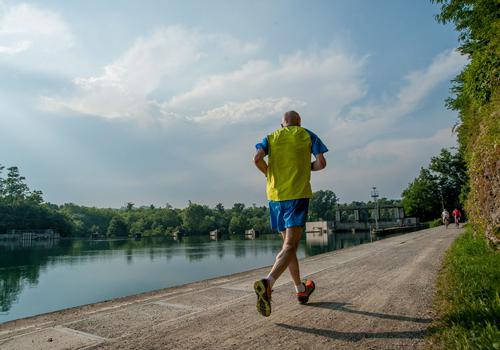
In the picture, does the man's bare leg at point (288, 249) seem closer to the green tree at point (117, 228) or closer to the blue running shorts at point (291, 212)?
the blue running shorts at point (291, 212)

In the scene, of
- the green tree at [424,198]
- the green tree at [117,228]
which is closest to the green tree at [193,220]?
the green tree at [117,228]

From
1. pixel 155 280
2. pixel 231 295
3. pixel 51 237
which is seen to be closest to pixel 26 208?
pixel 51 237

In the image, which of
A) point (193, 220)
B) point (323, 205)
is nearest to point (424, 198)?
point (193, 220)

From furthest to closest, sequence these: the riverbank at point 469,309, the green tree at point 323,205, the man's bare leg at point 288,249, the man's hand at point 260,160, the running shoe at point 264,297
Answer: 1. the green tree at point 323,205
2. the man's hand at point 260,160
3. the man's bare leg at point 288,249
4. the running shoe at point 264,297
5. the riverbank at point 469,309

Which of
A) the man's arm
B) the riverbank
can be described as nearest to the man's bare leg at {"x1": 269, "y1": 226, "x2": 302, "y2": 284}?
the man's arm

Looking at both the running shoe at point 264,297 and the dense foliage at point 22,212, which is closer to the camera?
the running shoe at point 264,297

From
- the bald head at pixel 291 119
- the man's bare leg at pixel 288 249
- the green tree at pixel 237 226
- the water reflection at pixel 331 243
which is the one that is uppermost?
the bald head at pixel 291 119

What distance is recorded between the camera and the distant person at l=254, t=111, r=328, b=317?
11.0ft

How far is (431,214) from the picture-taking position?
232 ft

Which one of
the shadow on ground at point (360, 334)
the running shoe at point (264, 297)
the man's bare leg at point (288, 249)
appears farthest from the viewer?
the man's bare leg at point (288, 249)

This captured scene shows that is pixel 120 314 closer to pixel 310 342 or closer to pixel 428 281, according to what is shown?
pixel 310 342

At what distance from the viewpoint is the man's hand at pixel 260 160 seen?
355 cm

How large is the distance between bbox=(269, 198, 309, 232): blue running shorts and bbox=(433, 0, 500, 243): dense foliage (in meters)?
4.45

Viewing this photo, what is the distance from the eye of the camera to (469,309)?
2.98 metres
